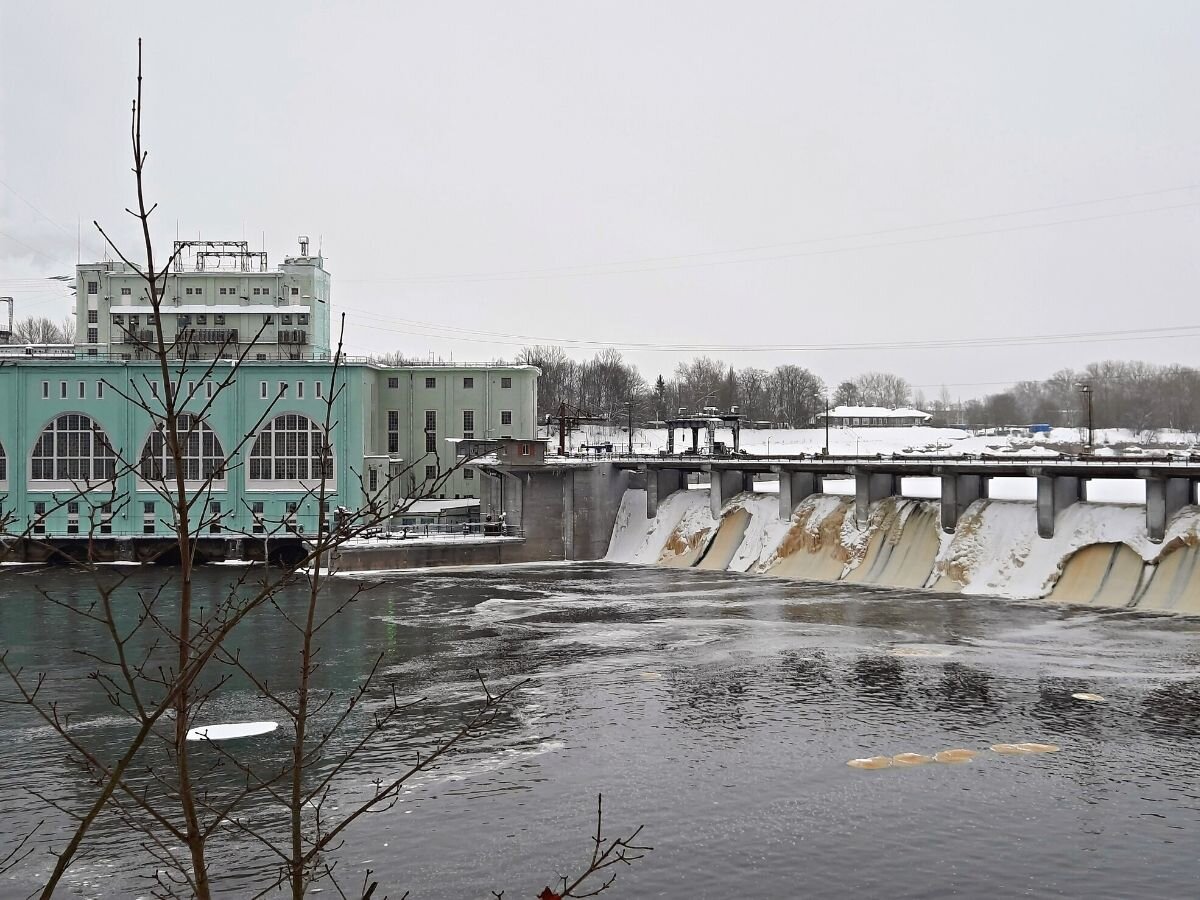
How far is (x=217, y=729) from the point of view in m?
29.5

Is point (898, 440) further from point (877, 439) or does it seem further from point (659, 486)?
point (659, 486)

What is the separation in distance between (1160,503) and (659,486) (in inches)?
1276

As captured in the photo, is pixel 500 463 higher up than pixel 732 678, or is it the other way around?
pixel 500 463

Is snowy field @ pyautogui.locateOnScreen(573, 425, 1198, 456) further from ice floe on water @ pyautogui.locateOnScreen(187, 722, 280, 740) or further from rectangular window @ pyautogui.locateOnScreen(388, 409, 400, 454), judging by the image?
ice floe on water @ pyautogui.locateOnScreen(187, 722, 280, 740)

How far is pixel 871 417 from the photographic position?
17238 cm

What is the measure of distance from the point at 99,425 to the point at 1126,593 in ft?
198

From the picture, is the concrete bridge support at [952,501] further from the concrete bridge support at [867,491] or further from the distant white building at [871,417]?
the distant white building at [871,417]

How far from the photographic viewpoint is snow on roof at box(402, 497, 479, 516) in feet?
257

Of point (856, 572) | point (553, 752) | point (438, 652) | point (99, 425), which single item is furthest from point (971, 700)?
point (99, 425)

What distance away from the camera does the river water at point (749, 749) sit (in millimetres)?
20734

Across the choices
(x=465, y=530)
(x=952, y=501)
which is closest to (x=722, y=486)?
(x=465, y=530)

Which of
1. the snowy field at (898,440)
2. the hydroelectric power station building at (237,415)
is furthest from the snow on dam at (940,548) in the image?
the snowy field at (898,440)

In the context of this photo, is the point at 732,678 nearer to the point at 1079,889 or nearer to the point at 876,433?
the point at 1079,889

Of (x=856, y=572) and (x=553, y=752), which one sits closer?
(x=553, y=752)
